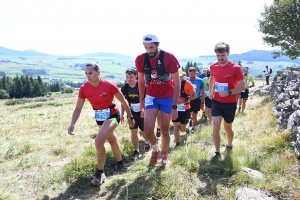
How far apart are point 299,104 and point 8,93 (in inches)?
3718

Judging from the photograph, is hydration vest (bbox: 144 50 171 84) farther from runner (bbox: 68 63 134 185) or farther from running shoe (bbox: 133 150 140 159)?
running shoe (bbox: 133 150 140 159)

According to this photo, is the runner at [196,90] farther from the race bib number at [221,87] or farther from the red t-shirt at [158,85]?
the red t-shirt at [158,85]

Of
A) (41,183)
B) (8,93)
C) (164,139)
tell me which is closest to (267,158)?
(164,139)

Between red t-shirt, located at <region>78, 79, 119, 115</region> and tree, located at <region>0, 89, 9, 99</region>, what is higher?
red t-shirt, located at <region>78, 79, 119, 115</region>

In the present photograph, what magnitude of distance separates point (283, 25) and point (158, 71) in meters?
21.8

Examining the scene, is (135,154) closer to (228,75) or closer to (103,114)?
(103,114)

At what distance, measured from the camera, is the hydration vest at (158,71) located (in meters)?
4.75

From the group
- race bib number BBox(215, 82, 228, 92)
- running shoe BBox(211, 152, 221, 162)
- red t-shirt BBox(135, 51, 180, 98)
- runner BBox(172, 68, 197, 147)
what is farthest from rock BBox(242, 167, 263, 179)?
runner BBox(172, 68, 197, 147)

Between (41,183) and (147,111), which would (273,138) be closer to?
(147,111)

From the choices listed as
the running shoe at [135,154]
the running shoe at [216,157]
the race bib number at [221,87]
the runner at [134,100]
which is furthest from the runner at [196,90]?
the running shoe at [216,157]

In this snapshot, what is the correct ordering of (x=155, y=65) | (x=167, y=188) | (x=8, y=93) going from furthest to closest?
(x=8, y=93), (x=155, y=65), (x=167, y=188)

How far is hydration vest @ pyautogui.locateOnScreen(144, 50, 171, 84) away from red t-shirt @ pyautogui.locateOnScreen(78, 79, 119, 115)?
2.64 feet

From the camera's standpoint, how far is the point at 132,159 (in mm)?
6598

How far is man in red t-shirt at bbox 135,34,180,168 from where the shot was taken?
473 cm
